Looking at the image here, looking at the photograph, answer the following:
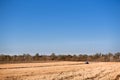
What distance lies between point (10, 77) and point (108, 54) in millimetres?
65454

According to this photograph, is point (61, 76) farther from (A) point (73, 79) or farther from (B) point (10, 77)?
(B) point (10, 77)

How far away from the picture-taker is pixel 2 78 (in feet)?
85.5

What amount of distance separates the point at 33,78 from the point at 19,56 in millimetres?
51376

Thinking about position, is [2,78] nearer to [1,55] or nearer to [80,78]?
[80,78]

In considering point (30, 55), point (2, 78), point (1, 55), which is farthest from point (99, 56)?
point (2, 78)

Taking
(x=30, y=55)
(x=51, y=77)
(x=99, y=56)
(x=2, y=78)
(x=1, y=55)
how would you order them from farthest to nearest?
(x=99, y=56) < (x=30, y=55) < (x=1, y=55) < (x=51, y=77) < (x=2, y=78)

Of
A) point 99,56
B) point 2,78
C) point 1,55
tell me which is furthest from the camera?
point 99,56

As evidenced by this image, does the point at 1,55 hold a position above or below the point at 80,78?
above

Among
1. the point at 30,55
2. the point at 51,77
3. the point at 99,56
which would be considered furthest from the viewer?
the point at 99,56

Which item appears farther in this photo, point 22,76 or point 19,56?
point 19,56

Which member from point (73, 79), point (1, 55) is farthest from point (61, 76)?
point (1, 55)

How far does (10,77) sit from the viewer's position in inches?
1054

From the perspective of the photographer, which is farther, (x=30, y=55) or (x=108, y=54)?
(x=108, y=54)

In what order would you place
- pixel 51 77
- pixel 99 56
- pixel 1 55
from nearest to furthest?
pixel 51 77, pixel 1 55, pixel 99 56
